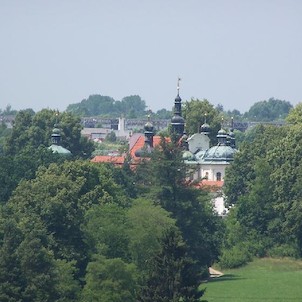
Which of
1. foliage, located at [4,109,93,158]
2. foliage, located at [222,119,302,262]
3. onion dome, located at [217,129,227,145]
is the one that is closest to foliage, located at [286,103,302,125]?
onion dome, located at [217,129,227,145]

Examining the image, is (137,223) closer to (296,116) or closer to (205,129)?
(296,116)

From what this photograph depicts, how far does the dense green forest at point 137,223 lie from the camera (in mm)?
80125

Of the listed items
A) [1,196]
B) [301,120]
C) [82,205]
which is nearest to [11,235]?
[82,205]

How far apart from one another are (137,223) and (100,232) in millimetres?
2478

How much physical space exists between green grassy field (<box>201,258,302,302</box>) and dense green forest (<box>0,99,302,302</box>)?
1.01 m

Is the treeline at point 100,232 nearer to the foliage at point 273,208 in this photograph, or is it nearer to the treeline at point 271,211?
the treeline at point 271,211

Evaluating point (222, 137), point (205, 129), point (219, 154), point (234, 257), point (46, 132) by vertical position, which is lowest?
point (234, 257)

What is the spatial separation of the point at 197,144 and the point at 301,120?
9864 mm

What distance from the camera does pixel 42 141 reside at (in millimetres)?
152250

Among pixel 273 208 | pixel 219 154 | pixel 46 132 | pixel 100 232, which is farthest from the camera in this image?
pixel 46 132

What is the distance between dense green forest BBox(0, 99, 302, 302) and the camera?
80.1 meters

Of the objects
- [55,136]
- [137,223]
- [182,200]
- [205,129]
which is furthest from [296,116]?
[137,223]

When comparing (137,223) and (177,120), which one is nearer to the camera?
(137,223)

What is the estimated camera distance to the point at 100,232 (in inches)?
3511
